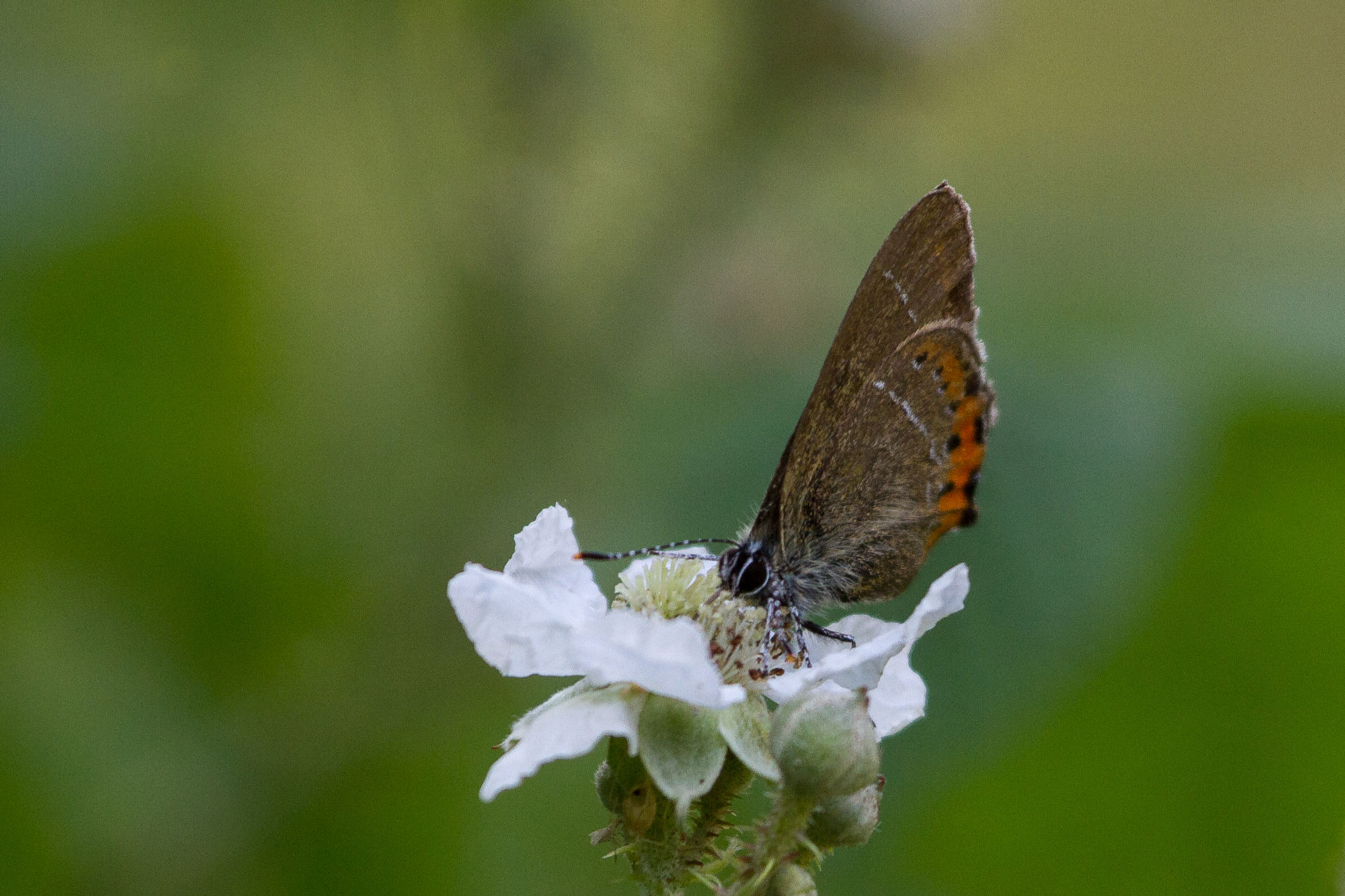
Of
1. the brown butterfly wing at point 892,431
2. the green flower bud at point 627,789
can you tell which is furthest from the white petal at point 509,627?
the brown butterfly wing at point 892,431

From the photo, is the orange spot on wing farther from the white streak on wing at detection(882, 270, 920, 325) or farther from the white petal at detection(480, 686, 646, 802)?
the white petal at detection(480, 686, 646, 802)

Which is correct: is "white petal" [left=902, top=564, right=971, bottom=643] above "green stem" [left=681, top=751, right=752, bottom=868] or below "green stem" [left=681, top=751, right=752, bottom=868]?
above

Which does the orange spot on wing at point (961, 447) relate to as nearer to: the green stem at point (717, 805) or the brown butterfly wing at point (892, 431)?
the brown butterfly wing at point (892, 431)

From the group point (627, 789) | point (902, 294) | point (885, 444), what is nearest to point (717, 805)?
point (627, 789)

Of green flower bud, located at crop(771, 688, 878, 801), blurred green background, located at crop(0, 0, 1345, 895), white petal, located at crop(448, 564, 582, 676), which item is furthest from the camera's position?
blurred green background, located at crop(0, 0, 1345, 895)

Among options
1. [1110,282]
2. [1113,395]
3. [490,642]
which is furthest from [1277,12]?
[490,642]


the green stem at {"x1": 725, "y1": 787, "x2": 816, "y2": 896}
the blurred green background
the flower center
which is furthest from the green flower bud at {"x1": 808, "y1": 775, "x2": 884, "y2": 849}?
the blurred green background

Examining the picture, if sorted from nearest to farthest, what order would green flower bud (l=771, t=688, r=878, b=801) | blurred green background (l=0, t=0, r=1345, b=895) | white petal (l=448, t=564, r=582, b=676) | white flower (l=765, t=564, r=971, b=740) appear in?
1. green flower bud (l=771, t=688, r=878, b=801)
2. white flower (l=765, t=564, r=971, b=740)
3. white petal (l=448, t=564, r=582, b=676)
4. blurred green background (l=0, t=0, r=1345, b=895)
